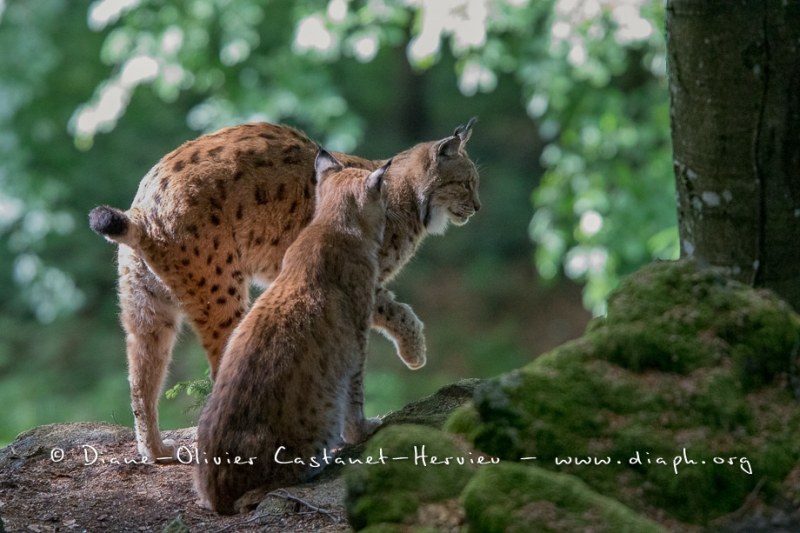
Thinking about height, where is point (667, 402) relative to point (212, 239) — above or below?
below

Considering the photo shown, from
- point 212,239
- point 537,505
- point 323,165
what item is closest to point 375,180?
point 323,165

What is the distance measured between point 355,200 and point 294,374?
1.04 meters

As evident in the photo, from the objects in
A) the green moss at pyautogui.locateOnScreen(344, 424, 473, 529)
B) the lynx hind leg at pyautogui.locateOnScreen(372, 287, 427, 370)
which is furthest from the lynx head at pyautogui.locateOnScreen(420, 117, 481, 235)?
the green moss at pyautogui.locateOnScreen(344, 424, 473, 529)

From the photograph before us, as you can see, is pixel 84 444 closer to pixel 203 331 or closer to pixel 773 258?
pixel 203 331

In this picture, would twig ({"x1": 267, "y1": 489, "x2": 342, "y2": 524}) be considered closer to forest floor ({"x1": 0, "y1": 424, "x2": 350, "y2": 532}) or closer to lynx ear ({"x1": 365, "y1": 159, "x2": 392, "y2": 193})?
forest floor ({"x1": 0, "y1": 424, "x2": 350, "y2": 532})

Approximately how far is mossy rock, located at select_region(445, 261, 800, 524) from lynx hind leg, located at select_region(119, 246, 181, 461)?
2.17m

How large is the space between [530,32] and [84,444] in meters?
4.77

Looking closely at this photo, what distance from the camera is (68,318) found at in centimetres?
1207

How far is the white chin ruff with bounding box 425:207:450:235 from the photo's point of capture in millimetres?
5723

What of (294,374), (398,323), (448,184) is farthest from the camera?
(448,184)

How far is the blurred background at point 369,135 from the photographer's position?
7699 mm

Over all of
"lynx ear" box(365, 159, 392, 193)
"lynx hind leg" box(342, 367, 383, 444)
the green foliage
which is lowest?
"lynx hind leg" box(342, 367, 383, 444)

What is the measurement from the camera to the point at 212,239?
4957mm

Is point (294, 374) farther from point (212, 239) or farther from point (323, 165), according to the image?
point (323, 165)
